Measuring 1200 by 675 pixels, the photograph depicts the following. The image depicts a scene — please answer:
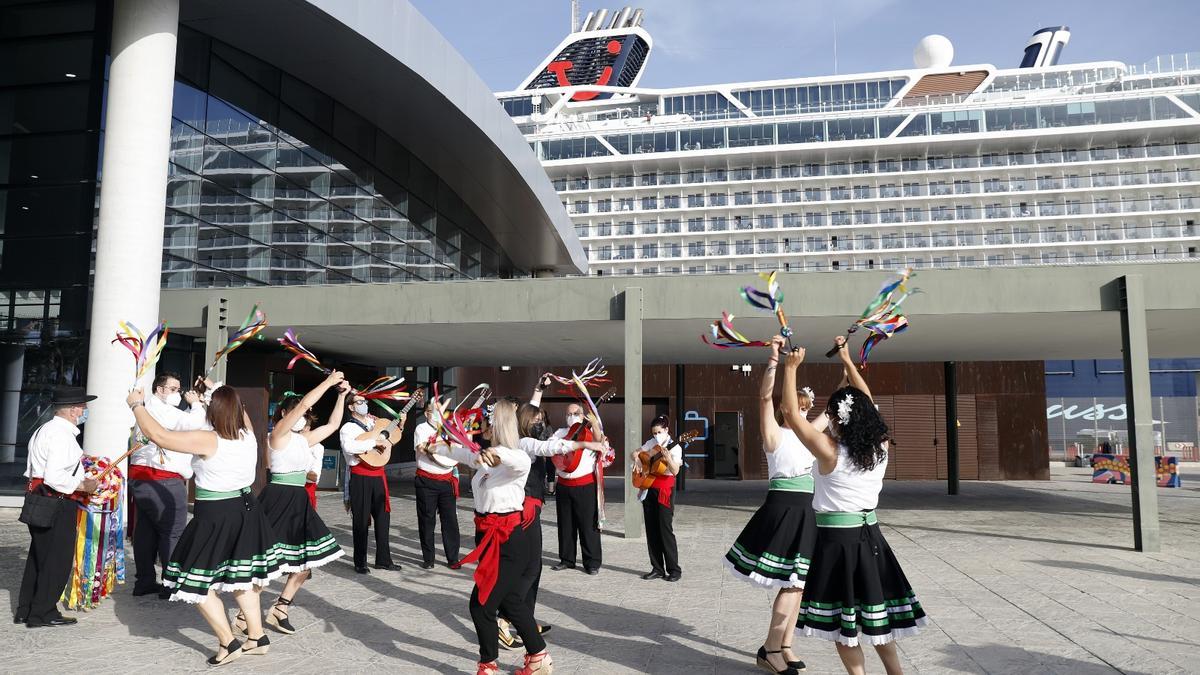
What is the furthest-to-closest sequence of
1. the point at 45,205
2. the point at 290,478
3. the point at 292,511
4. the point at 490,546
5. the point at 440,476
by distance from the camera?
the point at 45,205 < the point at 440,476 < the point at 290,478 < the point at 292,511 < the point at 490,546

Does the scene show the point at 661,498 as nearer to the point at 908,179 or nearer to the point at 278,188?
the point at 278,188

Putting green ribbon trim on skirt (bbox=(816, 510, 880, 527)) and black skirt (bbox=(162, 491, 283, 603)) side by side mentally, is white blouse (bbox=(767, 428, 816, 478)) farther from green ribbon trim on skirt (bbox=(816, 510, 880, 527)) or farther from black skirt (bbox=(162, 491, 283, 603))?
black skirt (bbox=(162, 491, 283, 603))

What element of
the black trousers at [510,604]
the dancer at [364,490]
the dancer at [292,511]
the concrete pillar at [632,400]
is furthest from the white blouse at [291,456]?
the concrete pillar at [632,400]

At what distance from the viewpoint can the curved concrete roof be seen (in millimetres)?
13312

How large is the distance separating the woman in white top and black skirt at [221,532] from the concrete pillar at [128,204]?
680 centimetres

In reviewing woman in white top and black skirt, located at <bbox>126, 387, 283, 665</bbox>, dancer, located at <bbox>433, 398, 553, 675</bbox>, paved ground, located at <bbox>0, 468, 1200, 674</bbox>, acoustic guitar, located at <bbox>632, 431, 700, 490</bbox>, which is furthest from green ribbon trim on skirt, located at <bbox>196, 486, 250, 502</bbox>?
acoustic guitar, located at <bbox>632, 431, 700, 490</bbox>

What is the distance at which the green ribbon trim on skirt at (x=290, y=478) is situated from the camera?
5805 mm

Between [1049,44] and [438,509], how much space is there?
9293 cm

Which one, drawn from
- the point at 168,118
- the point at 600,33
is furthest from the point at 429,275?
the point at 600,33

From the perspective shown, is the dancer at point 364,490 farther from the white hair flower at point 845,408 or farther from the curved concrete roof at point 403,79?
the curved concrete roof at point 403,79

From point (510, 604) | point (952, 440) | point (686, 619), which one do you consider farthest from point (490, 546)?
point (952, 440)

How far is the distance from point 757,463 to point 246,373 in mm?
15128

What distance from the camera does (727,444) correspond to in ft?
79.2

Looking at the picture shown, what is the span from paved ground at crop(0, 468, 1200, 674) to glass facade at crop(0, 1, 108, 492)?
2453 millimetres
